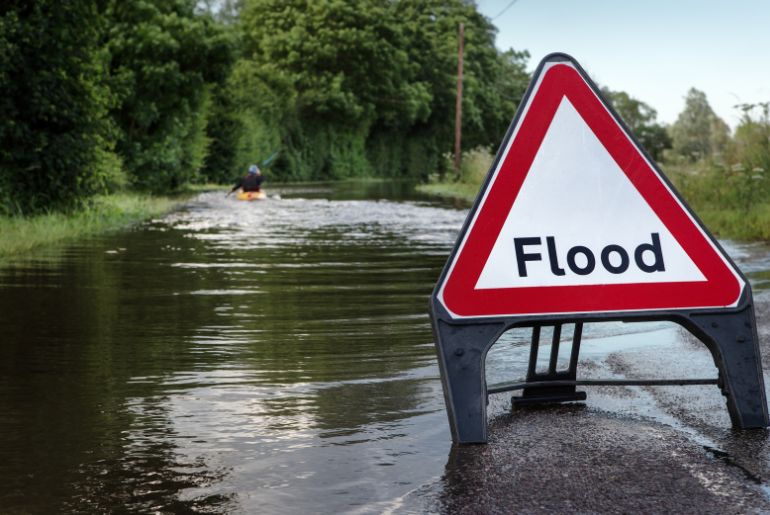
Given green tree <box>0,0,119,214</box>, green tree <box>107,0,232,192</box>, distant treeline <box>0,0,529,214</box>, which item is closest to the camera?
green tree <box>0,0,119,214</box>

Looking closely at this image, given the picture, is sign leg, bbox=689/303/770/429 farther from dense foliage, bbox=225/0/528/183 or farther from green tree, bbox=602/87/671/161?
green tree, bbox=602/87/671/161

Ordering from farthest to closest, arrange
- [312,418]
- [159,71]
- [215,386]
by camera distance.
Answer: [159,71]
[215,386]
[312,418]

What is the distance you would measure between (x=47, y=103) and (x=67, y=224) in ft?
6.20

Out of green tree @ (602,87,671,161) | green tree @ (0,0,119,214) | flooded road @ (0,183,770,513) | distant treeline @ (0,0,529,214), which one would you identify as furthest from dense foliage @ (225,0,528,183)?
flooded road @ (0,183,770,513)

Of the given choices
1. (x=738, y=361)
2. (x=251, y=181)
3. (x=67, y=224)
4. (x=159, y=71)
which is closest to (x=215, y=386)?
(x=738, y=361)

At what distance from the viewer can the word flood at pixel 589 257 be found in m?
4.79

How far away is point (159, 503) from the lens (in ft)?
12.3

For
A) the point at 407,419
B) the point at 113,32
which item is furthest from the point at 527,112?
the point at 113,32

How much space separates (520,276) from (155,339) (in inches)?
136

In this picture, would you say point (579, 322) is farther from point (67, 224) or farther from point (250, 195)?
point (250, 195)

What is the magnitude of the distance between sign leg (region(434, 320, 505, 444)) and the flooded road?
9 centimetres

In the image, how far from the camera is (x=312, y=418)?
5.07m

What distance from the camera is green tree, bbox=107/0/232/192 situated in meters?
33.6

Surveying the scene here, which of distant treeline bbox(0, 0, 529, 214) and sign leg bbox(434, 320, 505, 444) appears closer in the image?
sign leg bbox(434, 320, 505, 444)
